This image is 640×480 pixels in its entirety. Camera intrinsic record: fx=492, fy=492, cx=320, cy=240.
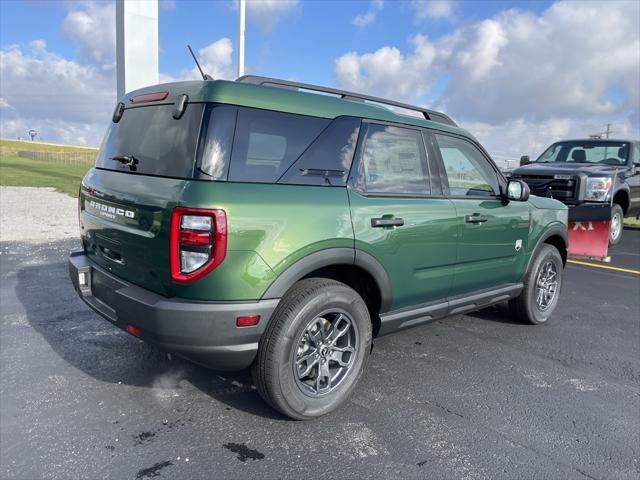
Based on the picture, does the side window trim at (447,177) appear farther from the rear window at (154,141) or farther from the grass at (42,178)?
the grass at (42,178)

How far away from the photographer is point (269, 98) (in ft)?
→ 9.27

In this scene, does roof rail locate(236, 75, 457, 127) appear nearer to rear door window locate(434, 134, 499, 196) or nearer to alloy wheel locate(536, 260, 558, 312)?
rear door window locate(434, 134, 499, 196)

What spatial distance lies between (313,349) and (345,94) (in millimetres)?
1770

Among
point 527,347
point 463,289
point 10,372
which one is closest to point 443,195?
point 463,289

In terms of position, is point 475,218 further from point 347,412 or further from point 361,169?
point 347,412

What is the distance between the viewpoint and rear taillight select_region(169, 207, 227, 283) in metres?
2.46

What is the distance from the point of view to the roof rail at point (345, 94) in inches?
122

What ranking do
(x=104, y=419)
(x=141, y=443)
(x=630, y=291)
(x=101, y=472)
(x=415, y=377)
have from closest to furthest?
(x=101, y=472), (x=141, y=443), (x=104, y=419), (x=415, y=377), (x=630, y=291)

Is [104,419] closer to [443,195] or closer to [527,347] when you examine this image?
[443,195]

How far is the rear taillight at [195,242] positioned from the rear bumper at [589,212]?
23.6ft

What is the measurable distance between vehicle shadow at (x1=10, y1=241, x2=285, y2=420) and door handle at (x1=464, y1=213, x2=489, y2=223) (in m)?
2.02

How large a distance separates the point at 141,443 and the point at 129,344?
143 centimetres

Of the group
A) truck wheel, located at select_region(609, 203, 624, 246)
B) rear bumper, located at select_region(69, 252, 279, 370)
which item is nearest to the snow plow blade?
truck wheel, located at select_region(609, 203, 624, 246)

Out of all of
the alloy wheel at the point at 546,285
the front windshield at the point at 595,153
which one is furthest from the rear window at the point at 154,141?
the front windshield at the point at 595,153
